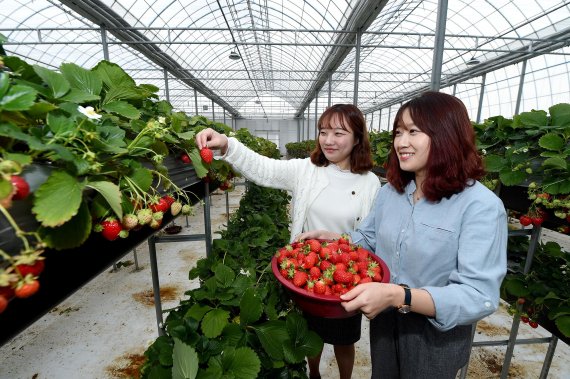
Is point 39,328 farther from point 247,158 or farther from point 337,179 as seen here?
point 337,179

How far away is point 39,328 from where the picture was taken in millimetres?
3066

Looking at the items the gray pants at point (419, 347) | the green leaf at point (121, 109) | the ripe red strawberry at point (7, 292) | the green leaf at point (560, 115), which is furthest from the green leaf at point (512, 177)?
the ripe red strawberry at point (7, 292)

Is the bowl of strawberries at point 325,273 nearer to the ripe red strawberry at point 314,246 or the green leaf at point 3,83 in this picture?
the ripe red strawberry at point 314,246

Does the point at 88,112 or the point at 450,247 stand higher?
the point at 88,112

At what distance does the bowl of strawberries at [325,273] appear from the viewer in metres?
1.16

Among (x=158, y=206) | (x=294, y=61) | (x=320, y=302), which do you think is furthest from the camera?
(x=294, y=61)

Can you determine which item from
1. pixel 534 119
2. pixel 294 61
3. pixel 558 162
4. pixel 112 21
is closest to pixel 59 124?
pixel 558 162

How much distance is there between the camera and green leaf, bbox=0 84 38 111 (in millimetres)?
509

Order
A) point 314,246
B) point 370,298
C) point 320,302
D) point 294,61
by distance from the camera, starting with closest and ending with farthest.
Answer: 1. point 370,298
2. point 320,302
3. point 314,246
4. point 294,61

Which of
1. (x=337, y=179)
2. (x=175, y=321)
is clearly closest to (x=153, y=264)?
(x=175, y=321)

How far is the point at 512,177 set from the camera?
5.70ft

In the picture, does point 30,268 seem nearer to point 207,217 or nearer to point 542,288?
point 207,217

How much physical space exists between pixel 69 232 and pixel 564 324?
2.20 meters

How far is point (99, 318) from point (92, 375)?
881mm
